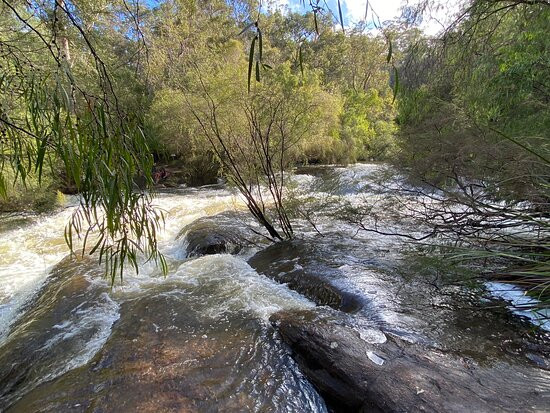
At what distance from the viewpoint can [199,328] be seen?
2.87m

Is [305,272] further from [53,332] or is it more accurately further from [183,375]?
[53,332]

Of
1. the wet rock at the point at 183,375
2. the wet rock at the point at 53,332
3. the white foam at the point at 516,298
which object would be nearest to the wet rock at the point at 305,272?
the wet rock at the point at 183,375

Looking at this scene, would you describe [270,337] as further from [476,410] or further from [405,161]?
[405,161]

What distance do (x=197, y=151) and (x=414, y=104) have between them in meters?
7.66

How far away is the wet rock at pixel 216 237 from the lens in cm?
488

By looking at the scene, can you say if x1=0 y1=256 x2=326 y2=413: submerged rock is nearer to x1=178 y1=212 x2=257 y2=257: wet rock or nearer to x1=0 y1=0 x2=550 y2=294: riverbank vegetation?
x1=0 y1=0 x2=550 y2=294: riverbank vegetation

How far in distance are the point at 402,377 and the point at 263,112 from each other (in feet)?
15.3

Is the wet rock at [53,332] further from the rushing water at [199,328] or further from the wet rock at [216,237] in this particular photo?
the wet rock at [216,237]

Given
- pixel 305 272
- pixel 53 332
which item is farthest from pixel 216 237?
pixel 53 332

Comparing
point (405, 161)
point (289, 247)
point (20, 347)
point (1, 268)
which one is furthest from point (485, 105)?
point (1, 268)

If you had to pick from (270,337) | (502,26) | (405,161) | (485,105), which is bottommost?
(270,337)

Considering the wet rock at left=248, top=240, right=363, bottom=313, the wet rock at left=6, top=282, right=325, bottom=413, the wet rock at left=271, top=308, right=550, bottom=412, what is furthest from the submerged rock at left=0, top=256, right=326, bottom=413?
the wet rock at left=248, top=240, right=363, bottom=313

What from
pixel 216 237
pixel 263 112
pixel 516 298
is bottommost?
pixel 516 298

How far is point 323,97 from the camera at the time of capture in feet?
42.1
